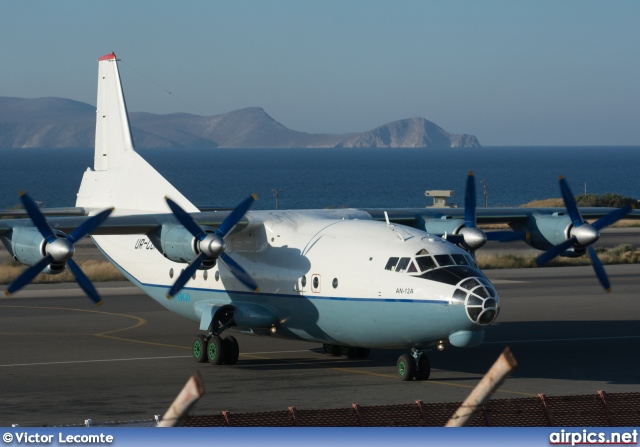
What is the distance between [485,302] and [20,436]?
51.8ft

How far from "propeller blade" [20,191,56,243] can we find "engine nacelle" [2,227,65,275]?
16cm

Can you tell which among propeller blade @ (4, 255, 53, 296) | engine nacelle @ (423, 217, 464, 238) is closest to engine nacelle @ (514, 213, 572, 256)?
engine nacelle @ (423, 217, 464, 238)

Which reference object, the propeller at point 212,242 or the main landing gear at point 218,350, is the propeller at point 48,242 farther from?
the main landing gear at point 218,350

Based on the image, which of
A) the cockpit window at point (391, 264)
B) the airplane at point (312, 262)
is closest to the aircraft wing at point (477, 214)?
the airplane at point (312, 262)

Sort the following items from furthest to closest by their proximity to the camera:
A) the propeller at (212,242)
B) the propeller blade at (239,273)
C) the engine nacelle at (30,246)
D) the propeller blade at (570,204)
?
the propeller blade at (570,204) → the propeller blade at (239,273) → the propeller at (212,242) → the engine nacelle at (30,246)

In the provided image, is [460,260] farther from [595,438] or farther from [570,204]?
[595,438]

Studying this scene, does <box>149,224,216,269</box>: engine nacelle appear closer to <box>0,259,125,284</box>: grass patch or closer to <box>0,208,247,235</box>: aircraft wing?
<box>0,208,247,235</box>: aircraft wing

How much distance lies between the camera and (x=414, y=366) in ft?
82.2

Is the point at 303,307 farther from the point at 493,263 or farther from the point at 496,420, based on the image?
the point at 493,263

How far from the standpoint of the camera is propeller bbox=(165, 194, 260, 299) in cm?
2581

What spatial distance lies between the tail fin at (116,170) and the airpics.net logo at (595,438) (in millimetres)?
23275

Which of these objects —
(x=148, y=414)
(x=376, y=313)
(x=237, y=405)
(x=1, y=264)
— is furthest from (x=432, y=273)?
(x=1, y=264)

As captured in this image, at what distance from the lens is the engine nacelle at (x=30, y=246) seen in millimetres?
25438

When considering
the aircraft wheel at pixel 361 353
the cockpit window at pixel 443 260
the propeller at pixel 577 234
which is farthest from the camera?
the propeller at pixel 577 234
